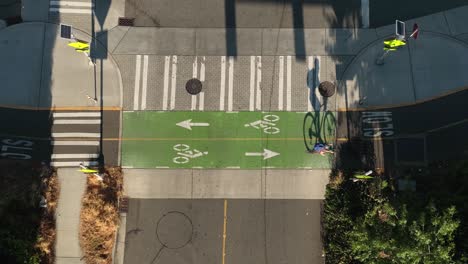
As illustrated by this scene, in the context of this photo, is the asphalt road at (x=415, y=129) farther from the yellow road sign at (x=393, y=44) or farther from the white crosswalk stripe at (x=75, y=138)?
the white crosswalk stripe at (x=75, y=138)

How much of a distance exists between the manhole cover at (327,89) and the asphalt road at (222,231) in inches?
277

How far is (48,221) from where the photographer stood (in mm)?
25422

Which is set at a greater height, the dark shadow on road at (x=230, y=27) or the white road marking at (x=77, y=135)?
the dark shadow on road at (x=230, y=27)

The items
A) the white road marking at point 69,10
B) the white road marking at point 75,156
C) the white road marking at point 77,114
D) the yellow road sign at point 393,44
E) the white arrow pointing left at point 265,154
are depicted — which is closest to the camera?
the yellow road sign at point 393,44

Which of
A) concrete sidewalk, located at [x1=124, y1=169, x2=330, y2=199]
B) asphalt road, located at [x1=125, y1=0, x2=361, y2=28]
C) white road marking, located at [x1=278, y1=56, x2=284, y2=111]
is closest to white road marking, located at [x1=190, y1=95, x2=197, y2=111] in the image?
concrete sidewalk, located at [x1=124, y1=169, x2=330, y2=199]

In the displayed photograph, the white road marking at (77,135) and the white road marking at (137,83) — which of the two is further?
the white road marking at (137,83)

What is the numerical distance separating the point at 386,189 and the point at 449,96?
24.7ft

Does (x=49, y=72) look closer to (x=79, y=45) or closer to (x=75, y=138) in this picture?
(x=79, y=45)

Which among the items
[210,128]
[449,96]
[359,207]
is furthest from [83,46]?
[449,96]

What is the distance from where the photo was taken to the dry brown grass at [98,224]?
25.4m

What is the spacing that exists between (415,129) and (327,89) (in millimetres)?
6148

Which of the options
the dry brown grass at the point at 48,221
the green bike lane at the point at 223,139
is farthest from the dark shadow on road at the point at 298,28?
the dry brown grass at the point at 48,221

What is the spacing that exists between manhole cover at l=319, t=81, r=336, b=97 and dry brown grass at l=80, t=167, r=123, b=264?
1512cm

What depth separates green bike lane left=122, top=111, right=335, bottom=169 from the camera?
2659 cm
